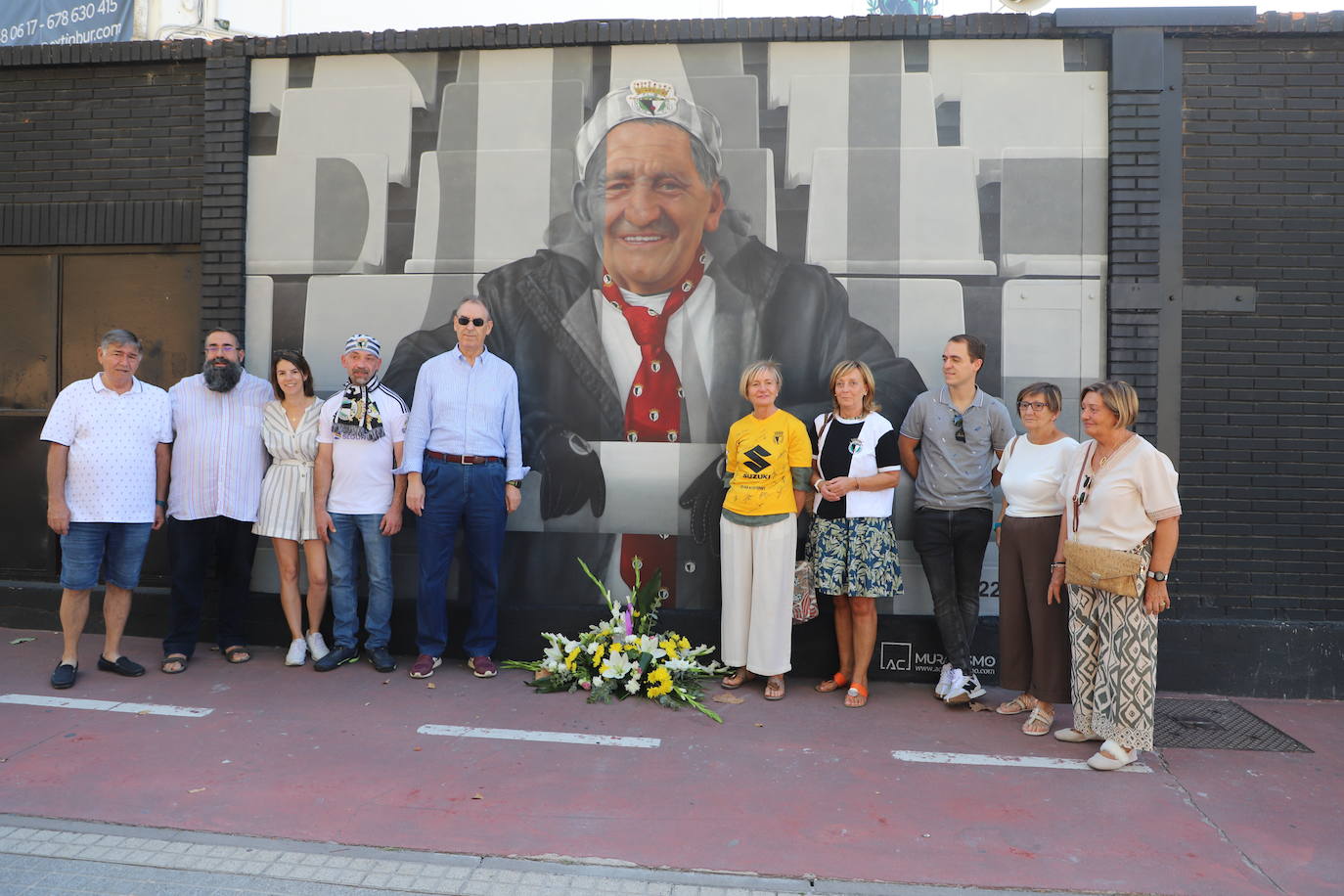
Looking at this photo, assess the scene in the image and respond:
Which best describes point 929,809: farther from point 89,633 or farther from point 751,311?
point 89,633

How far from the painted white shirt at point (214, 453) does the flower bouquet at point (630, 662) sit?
2.05 metres

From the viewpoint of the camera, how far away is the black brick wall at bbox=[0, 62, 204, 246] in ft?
22.3

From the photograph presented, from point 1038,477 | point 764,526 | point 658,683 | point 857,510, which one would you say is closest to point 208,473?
point 658,683

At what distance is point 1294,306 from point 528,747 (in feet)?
17.6

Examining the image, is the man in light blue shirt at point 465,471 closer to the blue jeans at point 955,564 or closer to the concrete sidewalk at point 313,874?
the concrete sidewalk at point 313,874

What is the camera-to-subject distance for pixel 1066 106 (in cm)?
604

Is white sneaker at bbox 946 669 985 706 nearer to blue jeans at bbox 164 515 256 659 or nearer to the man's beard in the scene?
blue jeans at bbox 164 515 256 659

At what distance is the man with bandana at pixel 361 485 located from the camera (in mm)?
5820

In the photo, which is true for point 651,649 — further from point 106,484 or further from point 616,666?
point 106,484

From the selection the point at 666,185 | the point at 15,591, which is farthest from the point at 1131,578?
the point at 15,591

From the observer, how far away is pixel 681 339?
625 centimetres

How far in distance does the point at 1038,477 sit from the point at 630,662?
2.57m

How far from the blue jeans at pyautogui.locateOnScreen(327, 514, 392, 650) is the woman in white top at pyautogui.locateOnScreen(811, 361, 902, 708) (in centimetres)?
274

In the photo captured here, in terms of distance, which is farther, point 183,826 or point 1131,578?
point 1131,578
